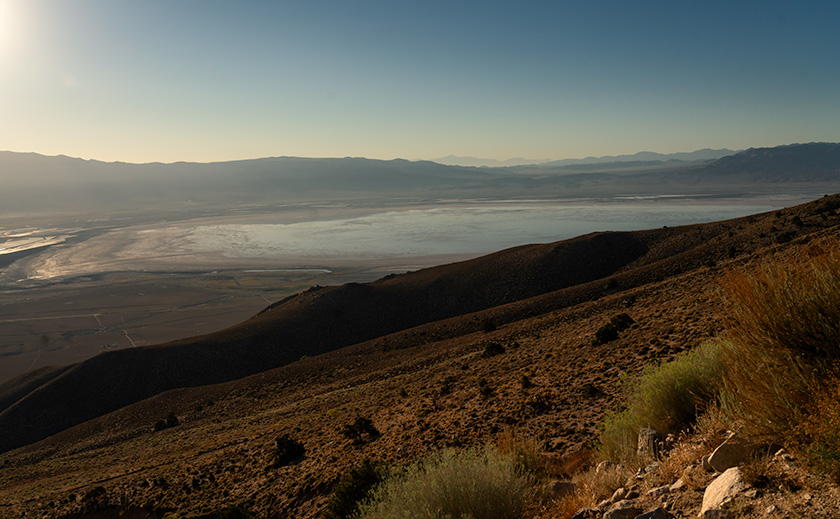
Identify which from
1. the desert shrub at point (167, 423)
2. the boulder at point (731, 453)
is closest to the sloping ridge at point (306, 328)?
the desert shrub at point (167, 423)

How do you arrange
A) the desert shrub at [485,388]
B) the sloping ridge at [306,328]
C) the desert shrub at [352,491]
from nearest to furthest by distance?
the desert shrub at [352,491] → the desert shrub at [485,388] → the sloping ridge at [306,328]

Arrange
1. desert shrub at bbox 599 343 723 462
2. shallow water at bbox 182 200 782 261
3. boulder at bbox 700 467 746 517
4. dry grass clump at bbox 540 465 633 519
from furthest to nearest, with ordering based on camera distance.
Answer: shallow water at bbox 182 200 782 261 < desert shrub at bbox 599 343 723 462 < dry grass clump at bbox 540 465 633 519 < boulder at bbox 700 467 746 517

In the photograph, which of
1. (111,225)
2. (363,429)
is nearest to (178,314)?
(363,429)

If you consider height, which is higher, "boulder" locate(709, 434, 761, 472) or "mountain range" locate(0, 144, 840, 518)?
"boulder" locate(709, 434, 761, 472)

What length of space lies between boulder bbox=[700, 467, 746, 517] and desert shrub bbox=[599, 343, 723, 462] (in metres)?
2.23

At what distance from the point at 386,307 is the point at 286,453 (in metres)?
38.8

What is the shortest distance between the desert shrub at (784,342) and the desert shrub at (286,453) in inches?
506

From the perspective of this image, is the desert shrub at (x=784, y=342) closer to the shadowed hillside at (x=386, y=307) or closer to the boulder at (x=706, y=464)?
the boulder at (x=706, y=464)

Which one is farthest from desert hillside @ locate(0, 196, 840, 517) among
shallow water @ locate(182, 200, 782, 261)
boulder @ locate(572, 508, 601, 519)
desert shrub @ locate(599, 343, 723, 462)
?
shallow water @ locate(182, 200, 782, 261)

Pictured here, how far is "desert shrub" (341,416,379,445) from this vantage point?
46.8 feet

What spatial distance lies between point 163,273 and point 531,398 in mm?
95389

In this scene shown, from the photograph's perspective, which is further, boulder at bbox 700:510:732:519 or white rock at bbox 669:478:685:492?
white rock at bbox 669:478:685:492

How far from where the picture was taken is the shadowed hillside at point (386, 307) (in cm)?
3825

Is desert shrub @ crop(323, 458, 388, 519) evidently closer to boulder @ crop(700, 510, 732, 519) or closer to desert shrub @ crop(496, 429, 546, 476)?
desert shrub @ crop(496, 429, 546, 476)
